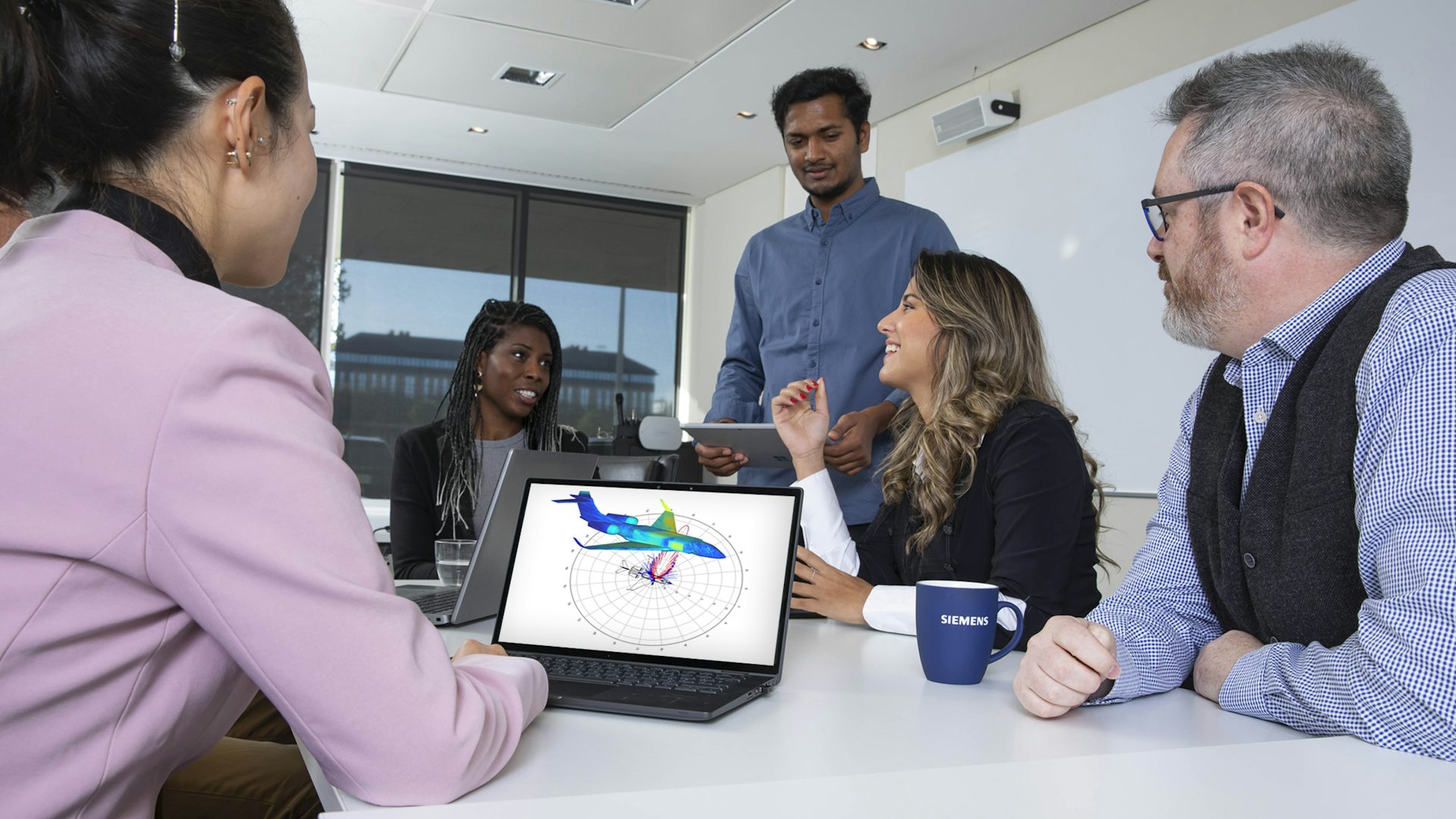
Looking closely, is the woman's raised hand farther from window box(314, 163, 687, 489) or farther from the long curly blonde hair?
window box(314, 163, 687, 489)

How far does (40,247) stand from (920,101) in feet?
16.3

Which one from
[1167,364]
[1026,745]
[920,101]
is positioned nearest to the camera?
[1026,745]

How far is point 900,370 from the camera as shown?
86.8 inches

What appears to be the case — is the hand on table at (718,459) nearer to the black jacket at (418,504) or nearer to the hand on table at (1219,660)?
the black jacket at (418,504)

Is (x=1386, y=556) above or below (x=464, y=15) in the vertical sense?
below

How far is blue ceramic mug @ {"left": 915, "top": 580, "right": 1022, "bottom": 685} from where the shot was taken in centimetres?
116

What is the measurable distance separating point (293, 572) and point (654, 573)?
587 millimetres

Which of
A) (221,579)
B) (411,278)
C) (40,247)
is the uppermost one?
(411,278)

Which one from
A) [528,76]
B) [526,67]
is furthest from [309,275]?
[526,67]

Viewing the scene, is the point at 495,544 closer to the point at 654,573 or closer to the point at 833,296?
the point at 654,573

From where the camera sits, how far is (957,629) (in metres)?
1.16

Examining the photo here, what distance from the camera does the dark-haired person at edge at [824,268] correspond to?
2801 millimetres

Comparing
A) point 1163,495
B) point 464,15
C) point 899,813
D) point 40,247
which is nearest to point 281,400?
point 40,247

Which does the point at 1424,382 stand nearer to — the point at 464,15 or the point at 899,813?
the point at 899,813
